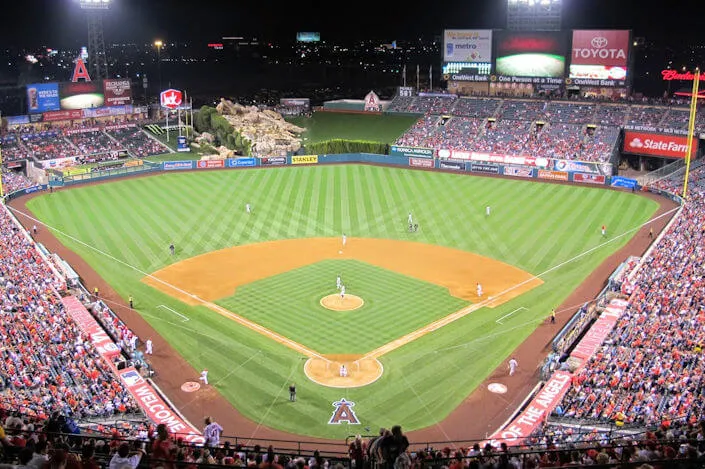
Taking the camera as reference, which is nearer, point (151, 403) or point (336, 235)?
point (151, 403)

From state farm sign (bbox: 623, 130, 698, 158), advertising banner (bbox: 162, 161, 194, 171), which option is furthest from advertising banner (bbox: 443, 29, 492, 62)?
advertising banner (bbox: 162, 161, 194, 171)

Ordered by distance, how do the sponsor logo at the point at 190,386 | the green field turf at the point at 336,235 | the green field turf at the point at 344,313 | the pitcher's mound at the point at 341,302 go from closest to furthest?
the green field turf at the point at 336,235
the sponsor logo at the point at 190,386
the green field turf at the point at 344,313
the pitcher's mound at the point at 341,302

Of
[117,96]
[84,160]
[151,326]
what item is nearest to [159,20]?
[117,96]

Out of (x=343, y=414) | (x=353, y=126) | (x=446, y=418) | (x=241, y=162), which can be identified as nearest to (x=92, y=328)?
(x=343, y=414)

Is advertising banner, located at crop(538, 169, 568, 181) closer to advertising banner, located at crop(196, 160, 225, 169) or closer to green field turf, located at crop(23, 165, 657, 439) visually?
green field turf, located at crop(23, 165, 657, 439)

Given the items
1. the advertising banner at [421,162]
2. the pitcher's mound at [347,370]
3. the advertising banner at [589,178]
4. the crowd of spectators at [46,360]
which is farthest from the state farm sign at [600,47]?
the crowd of spectators at [46,360]

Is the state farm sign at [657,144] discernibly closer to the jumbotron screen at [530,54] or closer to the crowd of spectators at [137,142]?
the jumbotron screen at [530,54]

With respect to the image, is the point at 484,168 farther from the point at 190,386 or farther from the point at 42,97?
the point at 42,97
